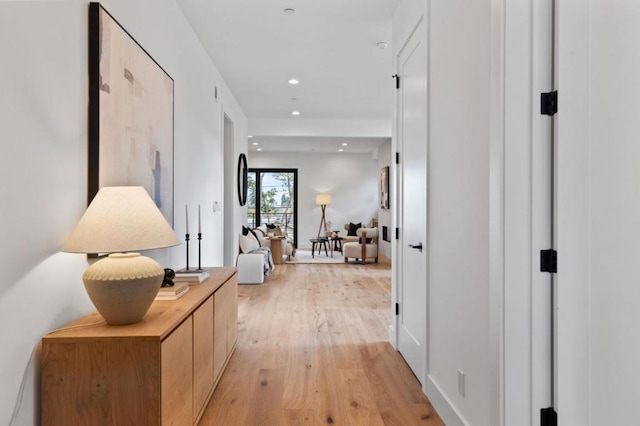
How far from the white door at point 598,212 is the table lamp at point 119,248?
62.7 inches

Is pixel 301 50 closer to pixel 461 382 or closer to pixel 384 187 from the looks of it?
pixel 461 382

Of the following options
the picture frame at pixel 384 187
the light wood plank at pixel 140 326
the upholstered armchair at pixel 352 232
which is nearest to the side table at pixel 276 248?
the upholstered armchair at pixel 352 232

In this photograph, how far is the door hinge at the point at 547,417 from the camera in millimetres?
1489

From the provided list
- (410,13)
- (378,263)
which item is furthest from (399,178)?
(378,263)

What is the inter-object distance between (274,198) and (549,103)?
399 inches

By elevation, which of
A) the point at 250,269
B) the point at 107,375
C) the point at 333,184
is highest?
the point at 333,184

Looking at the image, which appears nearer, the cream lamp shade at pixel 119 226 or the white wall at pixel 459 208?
the cream lamp shade at pixel 119 226

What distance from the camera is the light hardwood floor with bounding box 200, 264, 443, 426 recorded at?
2232 millimetres

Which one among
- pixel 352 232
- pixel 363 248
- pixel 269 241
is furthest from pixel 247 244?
pixel 352 232

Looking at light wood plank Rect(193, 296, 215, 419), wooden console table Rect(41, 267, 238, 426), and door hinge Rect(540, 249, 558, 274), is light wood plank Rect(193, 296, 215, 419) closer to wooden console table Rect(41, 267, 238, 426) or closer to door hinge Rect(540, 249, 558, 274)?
wooden console table Rect(41, 267, 238, 426)

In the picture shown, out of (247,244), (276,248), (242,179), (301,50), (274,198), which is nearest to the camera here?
(301,50)

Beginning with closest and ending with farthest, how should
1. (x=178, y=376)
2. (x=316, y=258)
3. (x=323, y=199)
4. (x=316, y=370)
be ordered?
1. (x=178, y=376)
2. (x=316, y=370)
3. (x=316, y=258)
4. (x=323, y=199)

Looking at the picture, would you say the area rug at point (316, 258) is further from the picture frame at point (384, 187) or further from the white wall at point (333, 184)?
the picture frame at point (384, 187)

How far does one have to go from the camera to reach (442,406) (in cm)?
220
